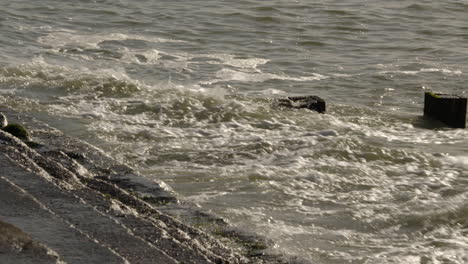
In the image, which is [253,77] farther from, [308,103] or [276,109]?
[308,103]

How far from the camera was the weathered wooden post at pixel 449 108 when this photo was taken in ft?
35.6

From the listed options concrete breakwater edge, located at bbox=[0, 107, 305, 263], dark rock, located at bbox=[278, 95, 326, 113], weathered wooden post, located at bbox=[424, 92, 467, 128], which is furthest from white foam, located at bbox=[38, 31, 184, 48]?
concrete breakwater edge, located at bbox=[0, 107, 305, 263]

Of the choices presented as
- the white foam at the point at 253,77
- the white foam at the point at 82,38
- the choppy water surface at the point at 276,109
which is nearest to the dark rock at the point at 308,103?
the choppy water surface at the point at 276,109

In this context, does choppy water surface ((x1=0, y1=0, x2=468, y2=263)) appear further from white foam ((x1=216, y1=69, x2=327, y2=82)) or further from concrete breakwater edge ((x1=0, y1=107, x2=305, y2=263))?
concrete breakwater edge ((x1=0, y1=107, x2=305, y2=263))

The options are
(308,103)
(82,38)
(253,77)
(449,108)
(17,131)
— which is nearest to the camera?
(17,131)

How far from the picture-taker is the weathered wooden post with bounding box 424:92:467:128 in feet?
35.6

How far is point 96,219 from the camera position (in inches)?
214

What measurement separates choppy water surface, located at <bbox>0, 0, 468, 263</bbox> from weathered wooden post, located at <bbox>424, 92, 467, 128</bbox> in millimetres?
180

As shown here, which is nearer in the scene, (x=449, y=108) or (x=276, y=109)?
(x=449, y=108)

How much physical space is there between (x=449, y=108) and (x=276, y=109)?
216 centimetres

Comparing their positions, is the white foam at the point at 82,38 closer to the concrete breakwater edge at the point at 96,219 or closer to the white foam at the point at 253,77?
the white foam at the point at 253,77

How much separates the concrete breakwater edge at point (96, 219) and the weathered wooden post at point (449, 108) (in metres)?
5.07

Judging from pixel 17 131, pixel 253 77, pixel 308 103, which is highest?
pixel 17 131

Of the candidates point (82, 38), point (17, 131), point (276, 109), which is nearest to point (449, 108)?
point (276, 109)
